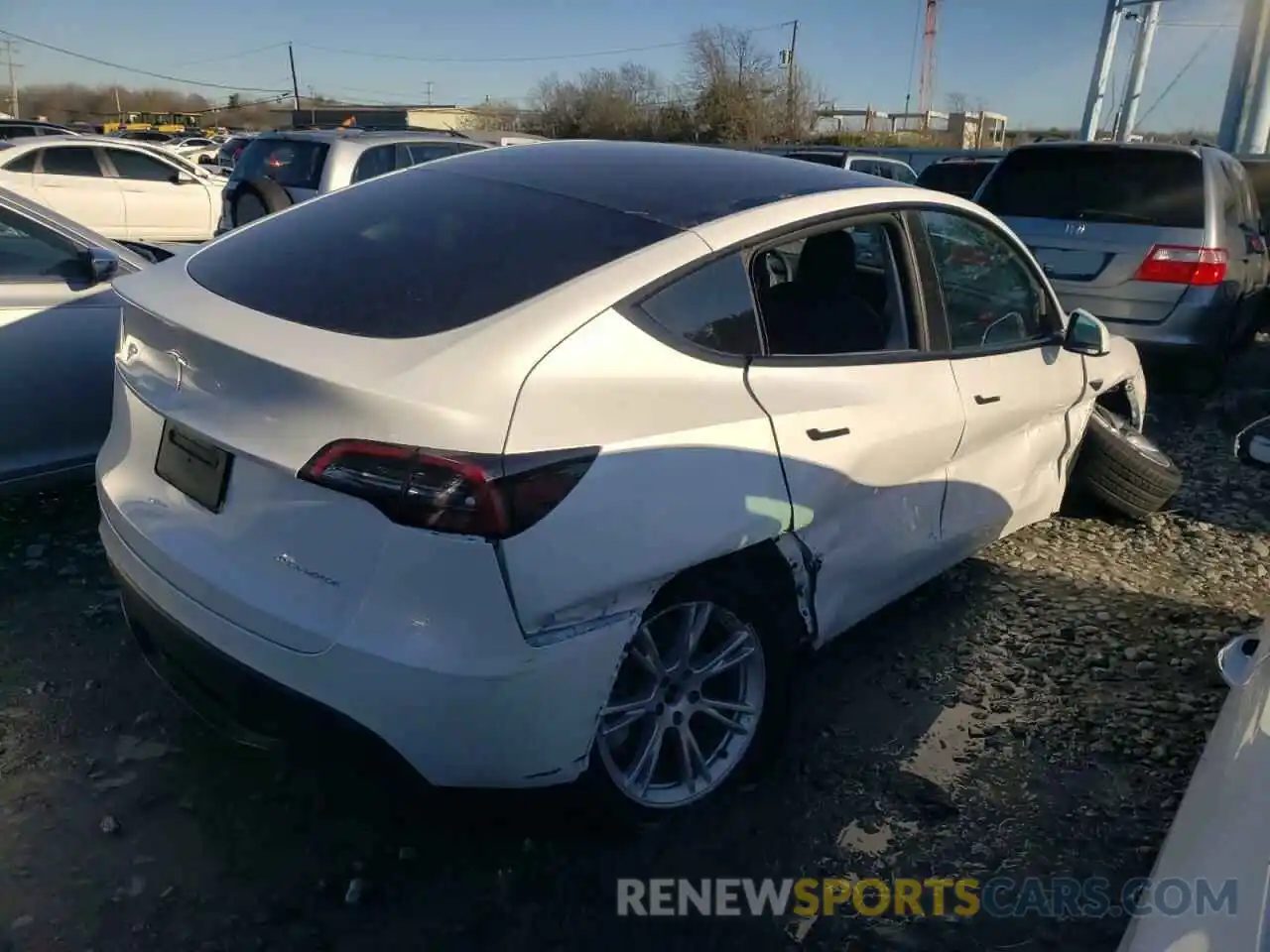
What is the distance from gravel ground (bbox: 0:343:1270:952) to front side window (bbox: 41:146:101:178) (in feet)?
30.7

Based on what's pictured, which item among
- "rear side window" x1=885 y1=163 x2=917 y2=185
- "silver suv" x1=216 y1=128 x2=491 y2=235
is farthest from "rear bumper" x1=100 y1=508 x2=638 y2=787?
"rear side window" x1=885 y1=163 x2=917 y2=185

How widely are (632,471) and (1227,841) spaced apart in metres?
1.25

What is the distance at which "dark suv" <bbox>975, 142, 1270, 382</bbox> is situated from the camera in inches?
251

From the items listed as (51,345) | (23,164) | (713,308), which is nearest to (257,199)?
(23,164)

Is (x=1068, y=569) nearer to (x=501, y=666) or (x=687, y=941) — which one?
(x=687, y=941)

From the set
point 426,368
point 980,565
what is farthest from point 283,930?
point 980,565

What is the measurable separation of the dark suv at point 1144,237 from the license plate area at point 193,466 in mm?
5861

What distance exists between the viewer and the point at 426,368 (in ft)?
6.89

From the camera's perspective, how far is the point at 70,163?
11719mm

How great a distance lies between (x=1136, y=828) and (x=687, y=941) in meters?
1.33

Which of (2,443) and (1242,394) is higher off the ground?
(2,443)

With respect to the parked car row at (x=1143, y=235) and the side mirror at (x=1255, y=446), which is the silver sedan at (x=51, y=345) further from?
the parked car row at (x=1143, y=235)

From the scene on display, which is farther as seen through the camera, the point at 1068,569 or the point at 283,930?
the point at 1068,569

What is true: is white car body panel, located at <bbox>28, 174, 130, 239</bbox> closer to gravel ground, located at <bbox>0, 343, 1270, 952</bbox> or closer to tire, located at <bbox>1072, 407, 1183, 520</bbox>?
gravel ground, located at <bbox>0, 343, 1270, 952</bbox>
